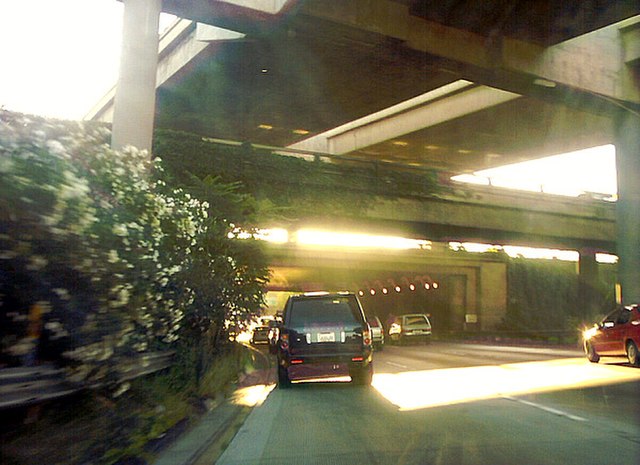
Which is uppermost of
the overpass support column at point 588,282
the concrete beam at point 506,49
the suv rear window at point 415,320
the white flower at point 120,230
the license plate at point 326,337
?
the concrete beam at point 506,49

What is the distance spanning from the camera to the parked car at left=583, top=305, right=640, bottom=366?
58.5 ft

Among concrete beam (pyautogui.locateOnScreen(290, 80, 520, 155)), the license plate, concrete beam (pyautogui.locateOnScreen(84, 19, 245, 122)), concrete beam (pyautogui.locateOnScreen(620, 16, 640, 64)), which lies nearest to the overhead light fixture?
concrete beam (pyautogui.locateOnScreen(620, 16, 640, 64))

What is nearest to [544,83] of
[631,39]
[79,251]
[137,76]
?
[631,39]

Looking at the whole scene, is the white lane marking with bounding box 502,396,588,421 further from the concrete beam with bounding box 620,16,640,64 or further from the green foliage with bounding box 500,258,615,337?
the green foliage with bounding box 500,258,615,337

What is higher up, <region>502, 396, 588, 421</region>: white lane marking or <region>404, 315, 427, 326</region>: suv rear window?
<region>404, 315, 427, 326</region>: suv rear window

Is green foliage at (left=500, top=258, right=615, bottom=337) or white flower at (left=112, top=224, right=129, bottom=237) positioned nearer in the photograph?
white flower at (left=112, top=224, right=129, bottom=237)

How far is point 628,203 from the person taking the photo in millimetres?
27953

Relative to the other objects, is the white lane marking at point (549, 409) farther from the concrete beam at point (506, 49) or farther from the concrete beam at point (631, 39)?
the concrete beam at point (631, 39)

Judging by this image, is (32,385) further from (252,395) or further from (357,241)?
(357,241)

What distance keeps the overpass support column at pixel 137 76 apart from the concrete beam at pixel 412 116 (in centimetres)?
1588

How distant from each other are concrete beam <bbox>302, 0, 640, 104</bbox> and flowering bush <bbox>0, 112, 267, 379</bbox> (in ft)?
39.7

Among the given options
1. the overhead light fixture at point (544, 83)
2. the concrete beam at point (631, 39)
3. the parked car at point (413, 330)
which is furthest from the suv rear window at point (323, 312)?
the parked car at point (413, 330)

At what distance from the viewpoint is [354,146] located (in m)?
42.3

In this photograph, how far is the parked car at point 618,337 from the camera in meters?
17.8
